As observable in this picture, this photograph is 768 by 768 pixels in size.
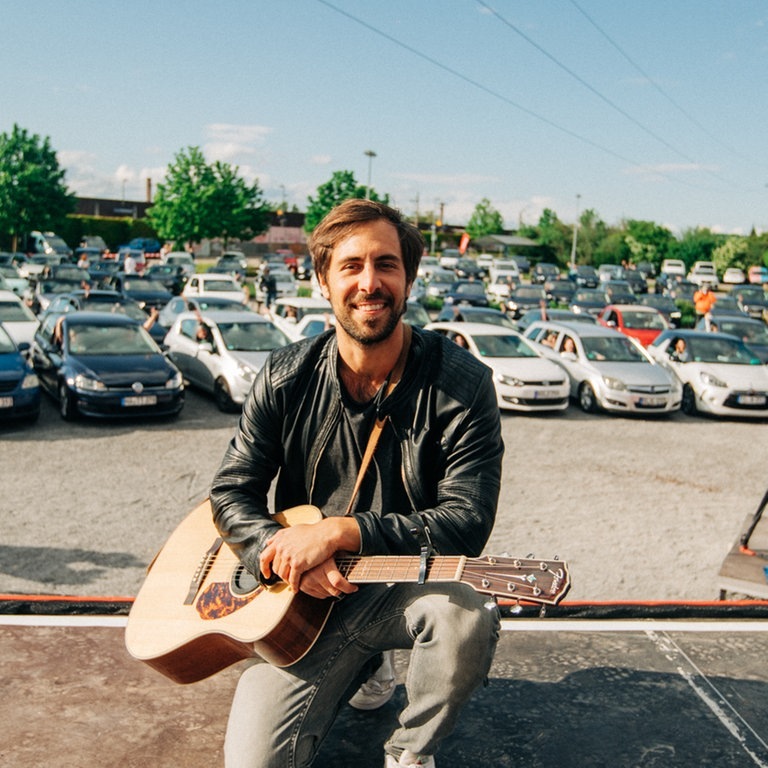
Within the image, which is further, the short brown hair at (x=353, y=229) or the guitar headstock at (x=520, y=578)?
the short brown hair at (x=353, y=229)

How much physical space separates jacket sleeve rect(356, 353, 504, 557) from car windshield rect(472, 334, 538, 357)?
12.1 metres

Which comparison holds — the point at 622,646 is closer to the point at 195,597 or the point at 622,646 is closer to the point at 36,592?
the point at 195,597

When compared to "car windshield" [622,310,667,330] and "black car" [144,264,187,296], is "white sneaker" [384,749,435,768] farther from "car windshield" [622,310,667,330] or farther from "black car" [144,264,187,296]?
"black car" [144,264,187,296]

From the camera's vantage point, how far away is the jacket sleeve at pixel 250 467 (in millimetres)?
2955

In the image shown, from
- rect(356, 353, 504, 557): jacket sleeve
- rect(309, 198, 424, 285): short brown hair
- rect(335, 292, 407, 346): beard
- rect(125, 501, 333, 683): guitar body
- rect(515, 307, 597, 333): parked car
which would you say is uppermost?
rect(309, 198, 424, 285): short brown hair

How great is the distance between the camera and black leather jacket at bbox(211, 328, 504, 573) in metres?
2.69

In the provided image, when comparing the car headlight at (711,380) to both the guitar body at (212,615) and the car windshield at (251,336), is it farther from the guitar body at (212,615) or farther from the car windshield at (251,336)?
the guitar body at (212,615)

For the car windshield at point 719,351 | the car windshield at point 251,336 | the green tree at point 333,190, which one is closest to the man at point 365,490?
the car windshield at point 251,336

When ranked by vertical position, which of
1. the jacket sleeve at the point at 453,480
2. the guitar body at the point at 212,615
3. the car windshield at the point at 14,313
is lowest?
the car windshield at the point at 14,313

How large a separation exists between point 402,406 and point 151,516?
560 centimetres

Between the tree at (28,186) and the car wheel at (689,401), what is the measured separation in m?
50.6

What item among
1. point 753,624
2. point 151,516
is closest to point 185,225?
point 151,516

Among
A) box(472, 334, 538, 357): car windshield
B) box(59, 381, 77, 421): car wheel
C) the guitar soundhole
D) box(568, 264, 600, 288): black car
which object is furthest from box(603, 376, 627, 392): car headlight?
box(568, 264, 600, 288): black car

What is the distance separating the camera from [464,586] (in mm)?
2658
